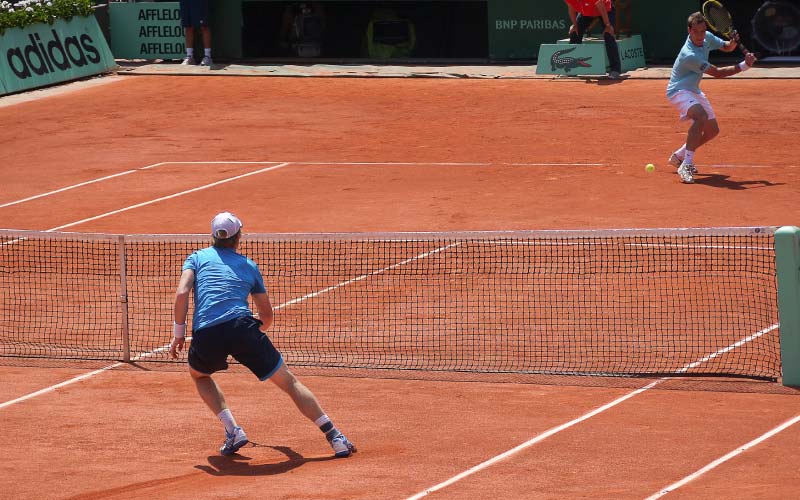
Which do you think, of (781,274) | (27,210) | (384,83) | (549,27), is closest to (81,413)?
(781,274)

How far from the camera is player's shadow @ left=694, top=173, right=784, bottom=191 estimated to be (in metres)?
17.2

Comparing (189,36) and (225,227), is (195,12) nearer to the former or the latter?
(189,36)

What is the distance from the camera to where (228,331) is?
8.44m

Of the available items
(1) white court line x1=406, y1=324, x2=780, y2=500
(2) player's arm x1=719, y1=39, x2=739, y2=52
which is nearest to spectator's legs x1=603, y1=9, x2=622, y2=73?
(2) player's arm x1=719, y1=39, x2=739, y2=52

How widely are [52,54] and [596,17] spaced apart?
11.5m

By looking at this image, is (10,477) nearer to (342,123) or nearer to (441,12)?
(342,123)

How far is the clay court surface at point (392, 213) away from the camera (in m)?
8.14

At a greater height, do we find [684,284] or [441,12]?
[441,12]

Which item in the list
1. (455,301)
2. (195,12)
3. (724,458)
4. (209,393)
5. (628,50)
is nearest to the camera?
(724,458)

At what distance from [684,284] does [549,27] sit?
1645cm

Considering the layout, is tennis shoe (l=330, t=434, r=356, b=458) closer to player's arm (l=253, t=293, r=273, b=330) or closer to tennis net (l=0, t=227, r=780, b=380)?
player's arm (l=253, t=293, r=273, b=330)

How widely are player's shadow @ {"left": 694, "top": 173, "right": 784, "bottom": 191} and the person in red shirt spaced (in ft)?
25.2

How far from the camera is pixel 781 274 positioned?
32.6ft

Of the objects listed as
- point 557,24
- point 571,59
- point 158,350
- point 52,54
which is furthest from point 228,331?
point 557,24
